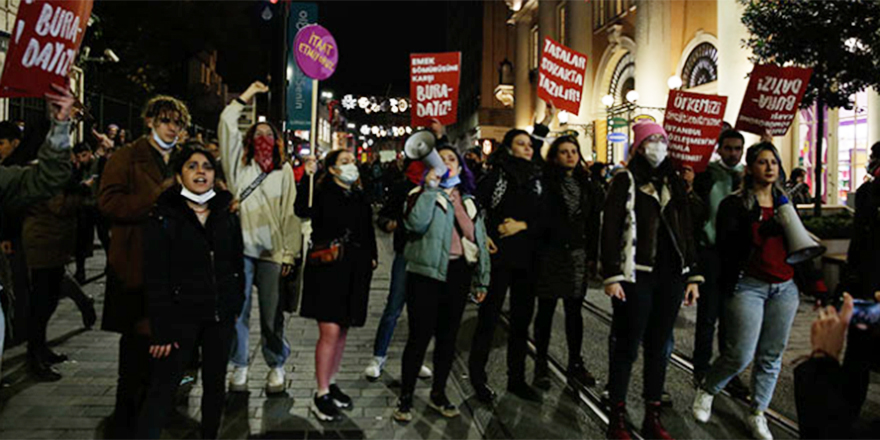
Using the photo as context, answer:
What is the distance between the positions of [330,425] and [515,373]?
5.38ft

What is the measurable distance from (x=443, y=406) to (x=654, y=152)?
2397mm

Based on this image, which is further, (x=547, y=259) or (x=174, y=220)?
(x=547, y=259)

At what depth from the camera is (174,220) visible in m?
3.68

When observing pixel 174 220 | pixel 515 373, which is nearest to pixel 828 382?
pixel 174 220

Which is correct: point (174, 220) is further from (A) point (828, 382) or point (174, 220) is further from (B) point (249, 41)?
(B) point (249, 41)

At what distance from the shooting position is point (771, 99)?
287 inches

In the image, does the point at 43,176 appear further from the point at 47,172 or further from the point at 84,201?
the point at 84,201

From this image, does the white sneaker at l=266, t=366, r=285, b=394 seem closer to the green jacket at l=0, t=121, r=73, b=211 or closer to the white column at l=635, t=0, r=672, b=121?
the green jacket at l=0, t=121, r=73, b=211

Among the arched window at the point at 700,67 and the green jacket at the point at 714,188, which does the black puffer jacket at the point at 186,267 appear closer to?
the green jacket at the point at 714,188

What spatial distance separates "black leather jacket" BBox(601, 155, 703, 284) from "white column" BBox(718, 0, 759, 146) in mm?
12701

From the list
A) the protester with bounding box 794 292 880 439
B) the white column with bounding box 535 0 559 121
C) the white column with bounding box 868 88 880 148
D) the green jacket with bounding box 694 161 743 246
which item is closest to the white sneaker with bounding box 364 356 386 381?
the green jacket with bounding box 694 161 743 246

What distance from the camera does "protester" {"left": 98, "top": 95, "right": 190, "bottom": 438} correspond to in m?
4.02

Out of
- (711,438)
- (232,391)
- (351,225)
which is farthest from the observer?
(232,391)

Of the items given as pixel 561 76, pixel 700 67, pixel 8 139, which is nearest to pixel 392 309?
pixel 8 139
